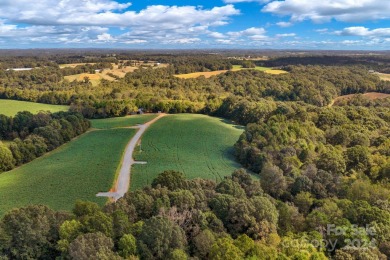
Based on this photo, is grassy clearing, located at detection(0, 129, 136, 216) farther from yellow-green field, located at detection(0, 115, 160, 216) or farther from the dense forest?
the dense forest

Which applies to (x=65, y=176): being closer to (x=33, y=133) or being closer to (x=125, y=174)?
(x=125, y=174)

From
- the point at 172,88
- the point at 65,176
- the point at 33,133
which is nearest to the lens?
the point at 65,176

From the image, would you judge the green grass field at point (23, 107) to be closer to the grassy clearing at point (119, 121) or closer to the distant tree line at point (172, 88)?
the distant tree line at point (172, 88)

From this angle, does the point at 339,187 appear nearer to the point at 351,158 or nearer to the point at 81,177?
the point at 351,158

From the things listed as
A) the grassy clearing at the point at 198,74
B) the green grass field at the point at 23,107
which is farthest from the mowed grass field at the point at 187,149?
the grassy clearing at the point at 198,74

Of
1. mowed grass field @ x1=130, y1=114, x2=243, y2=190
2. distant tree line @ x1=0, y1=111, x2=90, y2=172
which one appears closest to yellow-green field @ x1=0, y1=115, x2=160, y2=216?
distant tree line @ x1=0, y1=111, x2=90, y2=172

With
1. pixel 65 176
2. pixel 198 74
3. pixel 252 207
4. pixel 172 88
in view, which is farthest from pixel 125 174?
pixel 198 74

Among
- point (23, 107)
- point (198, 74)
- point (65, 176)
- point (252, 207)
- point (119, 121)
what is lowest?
point (65, 176)

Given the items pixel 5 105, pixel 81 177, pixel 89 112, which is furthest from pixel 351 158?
pixel 5 105
